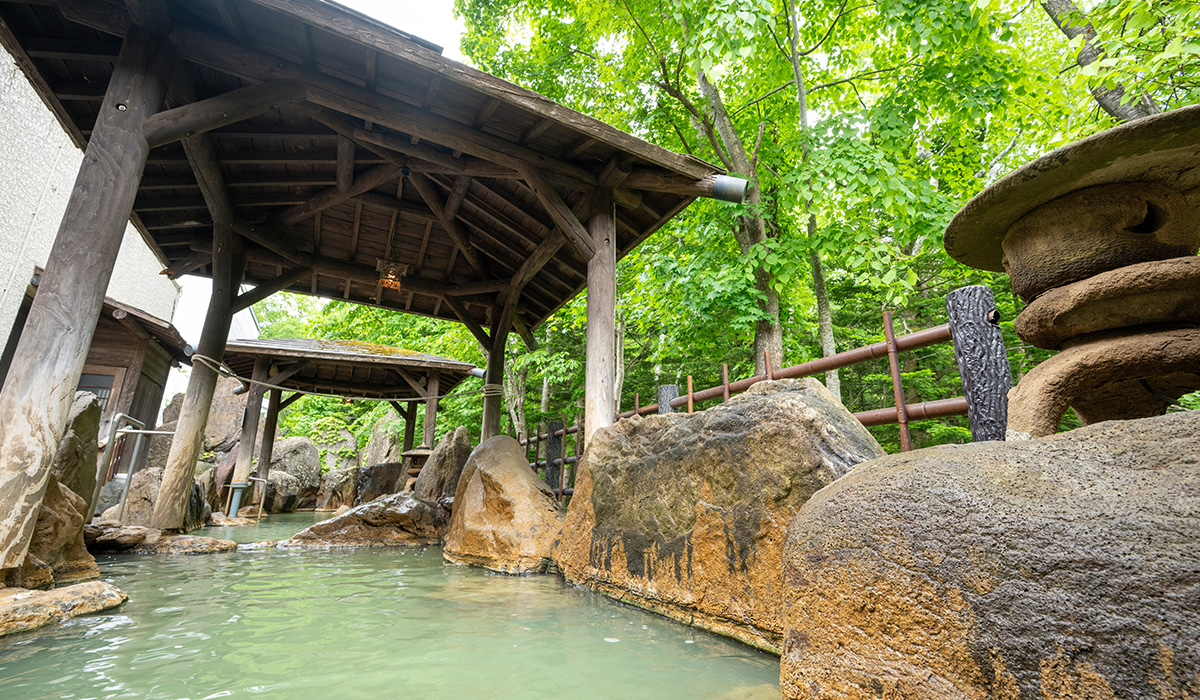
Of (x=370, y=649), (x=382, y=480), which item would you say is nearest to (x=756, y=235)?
(x=370, y=649)

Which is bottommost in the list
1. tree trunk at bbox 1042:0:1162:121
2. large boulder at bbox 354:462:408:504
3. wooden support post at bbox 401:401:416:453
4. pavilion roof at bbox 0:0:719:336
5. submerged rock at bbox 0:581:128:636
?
submerged rock at bbox 0:581:128:636

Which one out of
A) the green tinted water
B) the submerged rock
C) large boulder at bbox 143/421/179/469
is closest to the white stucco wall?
large boulder at bbox 143/421/179/469

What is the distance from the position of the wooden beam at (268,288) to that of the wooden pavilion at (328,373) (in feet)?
6.65

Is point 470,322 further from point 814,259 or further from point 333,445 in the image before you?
point 333,445

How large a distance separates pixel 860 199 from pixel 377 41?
208 inches

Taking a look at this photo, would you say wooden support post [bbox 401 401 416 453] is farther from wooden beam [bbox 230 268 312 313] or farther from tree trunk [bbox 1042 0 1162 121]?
tree trunk [bbox 1042 0 1162 121]

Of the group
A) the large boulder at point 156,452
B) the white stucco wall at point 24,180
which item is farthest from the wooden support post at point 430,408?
the white stucco wall at point 24,180

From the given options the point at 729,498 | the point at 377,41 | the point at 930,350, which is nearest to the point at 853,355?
the point at 729,498

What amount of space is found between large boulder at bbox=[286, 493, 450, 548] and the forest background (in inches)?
149

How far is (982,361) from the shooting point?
9.04ft

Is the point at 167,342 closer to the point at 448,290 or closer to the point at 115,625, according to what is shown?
the point at 448,290

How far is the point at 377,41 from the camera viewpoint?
11.6 ft

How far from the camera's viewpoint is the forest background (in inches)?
220

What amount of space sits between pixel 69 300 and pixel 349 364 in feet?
25.1
